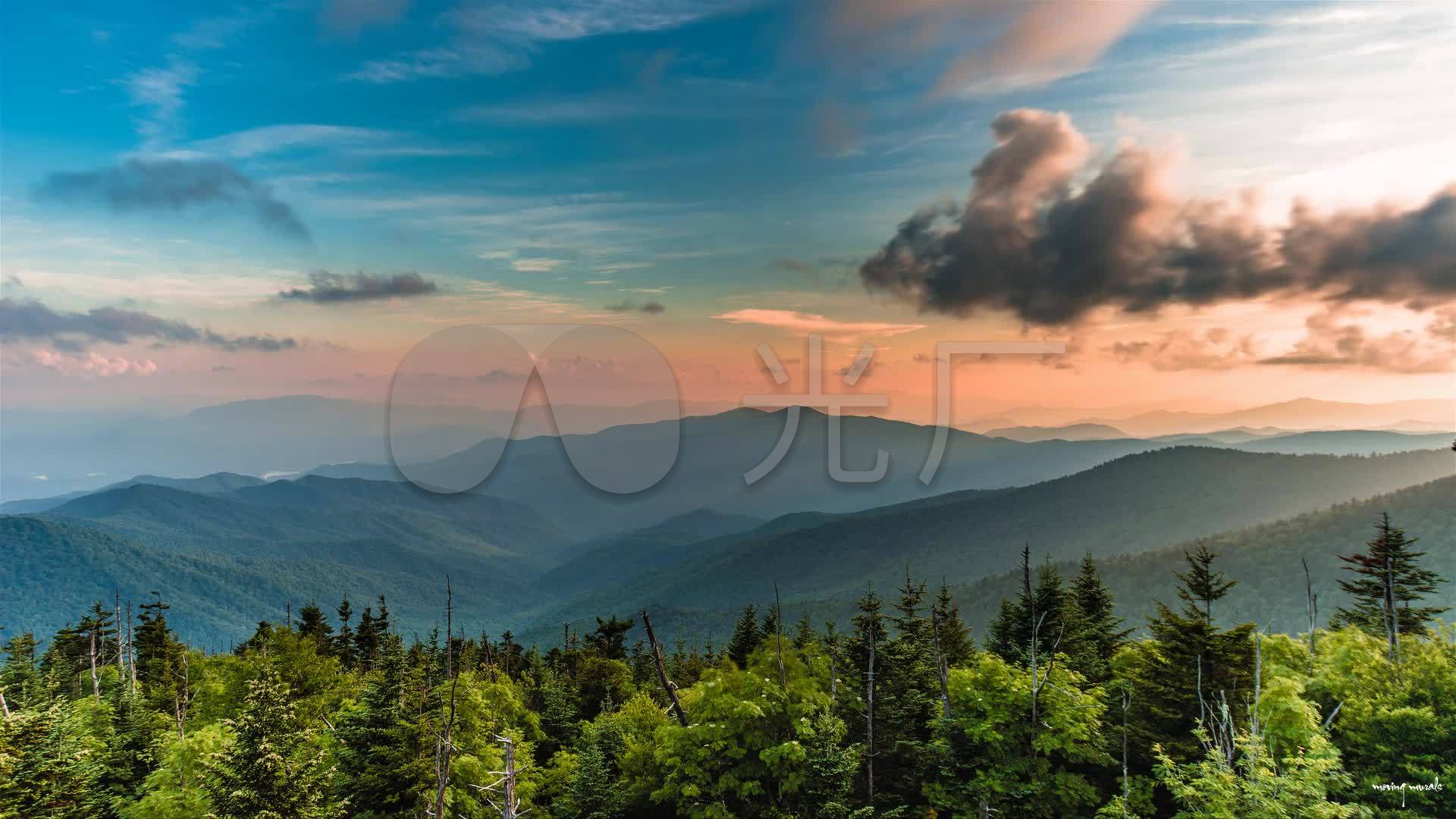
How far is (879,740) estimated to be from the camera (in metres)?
41.4

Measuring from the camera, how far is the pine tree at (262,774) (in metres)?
26.0

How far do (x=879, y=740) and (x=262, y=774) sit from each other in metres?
30.3

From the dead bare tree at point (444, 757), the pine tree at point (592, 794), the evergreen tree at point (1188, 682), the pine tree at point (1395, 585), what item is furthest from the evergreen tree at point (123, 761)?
the pine tree at point (1395, 585)

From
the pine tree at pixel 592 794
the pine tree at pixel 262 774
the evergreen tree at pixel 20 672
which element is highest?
the pine tree at pixel 262 774

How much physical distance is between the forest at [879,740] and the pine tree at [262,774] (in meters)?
0.08

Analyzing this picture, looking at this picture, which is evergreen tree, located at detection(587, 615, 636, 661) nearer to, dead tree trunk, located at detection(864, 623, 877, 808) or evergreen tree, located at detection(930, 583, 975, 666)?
evergreen tree, located at detection(930, 583, 975, 666)

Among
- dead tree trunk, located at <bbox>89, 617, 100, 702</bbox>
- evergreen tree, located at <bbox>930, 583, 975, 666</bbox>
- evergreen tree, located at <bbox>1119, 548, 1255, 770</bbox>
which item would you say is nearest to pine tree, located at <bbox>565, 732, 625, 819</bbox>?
evergreen tree, located at <bbox>930, 583, 975, 666</bbox>

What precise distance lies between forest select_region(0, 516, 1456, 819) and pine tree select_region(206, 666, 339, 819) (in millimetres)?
84

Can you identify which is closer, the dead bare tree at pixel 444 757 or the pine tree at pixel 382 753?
the dead bare tree at pixel 444 757

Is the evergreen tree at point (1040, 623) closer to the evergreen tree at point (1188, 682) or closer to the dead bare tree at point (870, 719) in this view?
the evergreen tree at point (1188, 682)

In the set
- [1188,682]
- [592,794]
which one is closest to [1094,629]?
[1188,682]

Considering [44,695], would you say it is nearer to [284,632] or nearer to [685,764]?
[284,632]

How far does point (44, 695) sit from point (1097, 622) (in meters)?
83.8

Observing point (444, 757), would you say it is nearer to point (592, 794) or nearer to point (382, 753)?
point (382, 753)
